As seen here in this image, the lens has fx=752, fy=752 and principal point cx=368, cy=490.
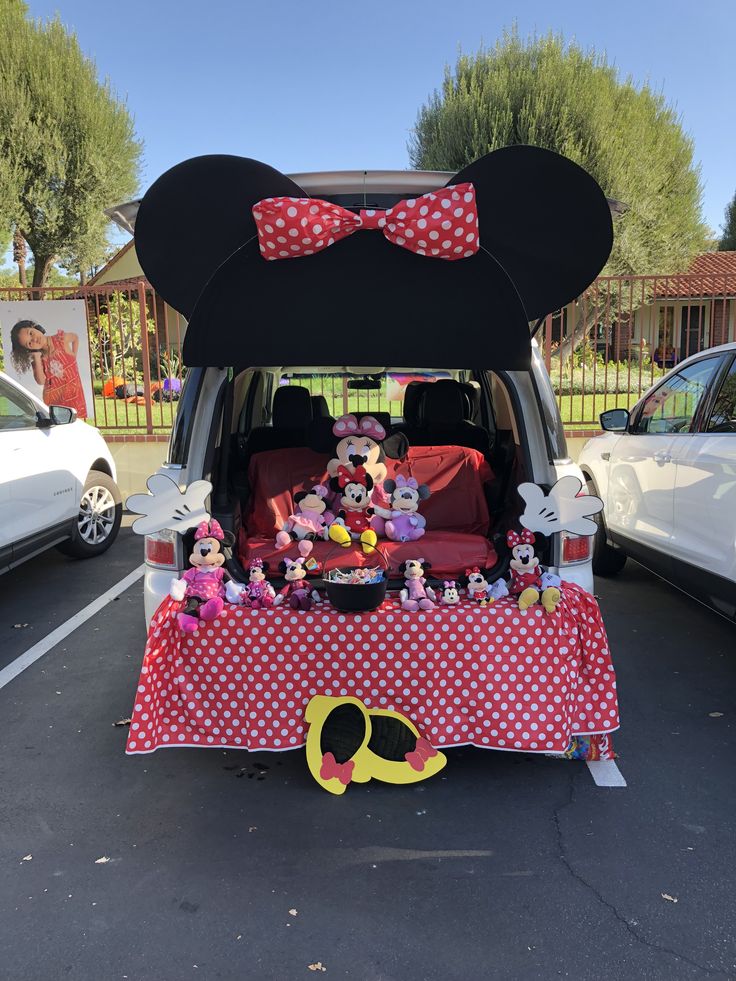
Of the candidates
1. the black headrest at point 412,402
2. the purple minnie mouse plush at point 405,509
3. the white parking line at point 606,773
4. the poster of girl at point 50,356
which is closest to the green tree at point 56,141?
the poster of girl at point 50,356

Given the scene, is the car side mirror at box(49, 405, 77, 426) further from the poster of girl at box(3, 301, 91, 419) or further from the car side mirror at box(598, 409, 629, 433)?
Result: the poster of girl at box(3, 301, 91, 419)

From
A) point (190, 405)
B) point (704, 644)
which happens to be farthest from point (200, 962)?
point (704, 644)

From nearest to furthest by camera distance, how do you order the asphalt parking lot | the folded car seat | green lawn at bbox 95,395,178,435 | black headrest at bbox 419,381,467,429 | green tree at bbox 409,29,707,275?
the asphalt parking lot → the folded car seat → black headrest at bbox 419,381,467,429 → green lawn at bbox 95,395,178,435 → green tree at bbox 409,29,707,275

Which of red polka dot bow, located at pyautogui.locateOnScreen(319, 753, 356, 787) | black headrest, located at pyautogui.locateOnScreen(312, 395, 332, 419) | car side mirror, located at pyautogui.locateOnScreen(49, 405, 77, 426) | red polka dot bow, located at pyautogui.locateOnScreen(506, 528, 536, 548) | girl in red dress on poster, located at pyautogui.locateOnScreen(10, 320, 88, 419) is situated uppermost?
girl in red dress on poster, located at pyautogui.locateOnScreen(10, 320, 88, 419)

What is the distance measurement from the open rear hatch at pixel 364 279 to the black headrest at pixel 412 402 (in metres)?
2.02

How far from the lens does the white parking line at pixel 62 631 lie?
14.1 feet

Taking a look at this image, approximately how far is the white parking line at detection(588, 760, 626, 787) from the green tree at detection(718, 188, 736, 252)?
151 feet

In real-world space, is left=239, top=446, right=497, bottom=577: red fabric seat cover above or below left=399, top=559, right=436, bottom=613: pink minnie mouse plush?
above

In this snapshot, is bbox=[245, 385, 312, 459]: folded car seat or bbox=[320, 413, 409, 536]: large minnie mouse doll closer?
bbox=[320, 413, 409, 536]: large minnie mouse doll

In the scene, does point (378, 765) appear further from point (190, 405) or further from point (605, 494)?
point (605, 494)

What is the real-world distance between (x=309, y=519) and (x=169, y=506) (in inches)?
28.1

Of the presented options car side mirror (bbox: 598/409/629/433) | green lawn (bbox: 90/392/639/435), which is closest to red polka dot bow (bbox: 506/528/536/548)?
car side mirror (bbox: 598/409/629/433)

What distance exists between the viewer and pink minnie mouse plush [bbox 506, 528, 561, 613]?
3.06 m

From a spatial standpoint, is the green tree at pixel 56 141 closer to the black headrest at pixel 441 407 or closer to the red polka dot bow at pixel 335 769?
the black headrest at pixel 441 407
